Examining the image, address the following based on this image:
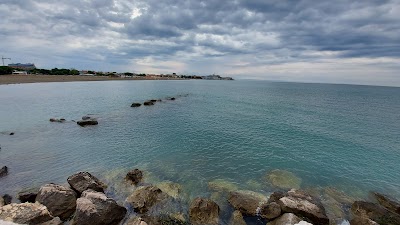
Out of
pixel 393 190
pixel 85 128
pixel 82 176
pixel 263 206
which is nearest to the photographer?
pixel 263 206

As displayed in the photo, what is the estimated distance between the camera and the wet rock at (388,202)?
18.2 metres

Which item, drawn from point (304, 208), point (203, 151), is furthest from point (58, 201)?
point (304, 208)

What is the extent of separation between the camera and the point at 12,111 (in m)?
54.2

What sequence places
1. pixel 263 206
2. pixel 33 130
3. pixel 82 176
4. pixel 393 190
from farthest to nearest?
pixel 33 130
pixel 393 190
pixel 82 176
pixel 263 206

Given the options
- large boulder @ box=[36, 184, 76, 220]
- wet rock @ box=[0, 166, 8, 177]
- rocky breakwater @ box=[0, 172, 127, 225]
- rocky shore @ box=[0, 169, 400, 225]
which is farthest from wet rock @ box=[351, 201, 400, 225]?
wet rock @ box=[0, 166, 8, 177]

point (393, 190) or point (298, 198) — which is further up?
point (298, 198)

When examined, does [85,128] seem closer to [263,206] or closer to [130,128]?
[130,128]

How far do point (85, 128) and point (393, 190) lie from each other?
4519 cm

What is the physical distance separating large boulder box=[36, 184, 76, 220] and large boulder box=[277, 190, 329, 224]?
15597 mm

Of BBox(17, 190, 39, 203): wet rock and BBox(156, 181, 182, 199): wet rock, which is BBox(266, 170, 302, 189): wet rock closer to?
BBox(156, 181, 182, 199): wet rock

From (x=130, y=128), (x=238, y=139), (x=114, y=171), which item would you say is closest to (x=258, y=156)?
(x=238, y=139)

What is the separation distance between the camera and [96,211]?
47.7 ft

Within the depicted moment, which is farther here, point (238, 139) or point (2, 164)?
point (238, 139)

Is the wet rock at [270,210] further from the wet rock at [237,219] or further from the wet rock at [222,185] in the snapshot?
the wet rock at [222,185]
